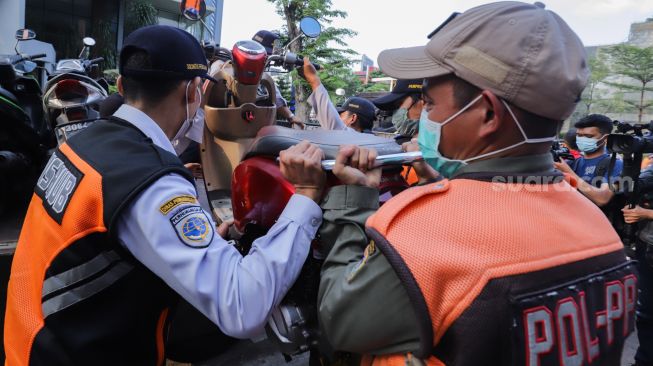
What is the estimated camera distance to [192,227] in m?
1.15

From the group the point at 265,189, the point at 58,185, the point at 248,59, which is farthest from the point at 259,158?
the point at 248,59

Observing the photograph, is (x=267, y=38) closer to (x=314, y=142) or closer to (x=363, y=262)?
(x=314, y=142)

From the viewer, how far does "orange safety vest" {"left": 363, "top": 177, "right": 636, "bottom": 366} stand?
2.83 feet

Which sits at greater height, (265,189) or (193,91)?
(193,91)

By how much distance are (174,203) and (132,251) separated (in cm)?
18

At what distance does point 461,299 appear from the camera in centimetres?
86

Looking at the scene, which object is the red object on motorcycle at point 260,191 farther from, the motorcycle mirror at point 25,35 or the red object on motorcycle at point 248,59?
the motorcycle mirror at point 25,35

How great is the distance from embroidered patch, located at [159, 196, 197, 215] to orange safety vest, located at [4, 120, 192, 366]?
0.23 ft

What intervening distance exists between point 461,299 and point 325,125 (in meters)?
2.23

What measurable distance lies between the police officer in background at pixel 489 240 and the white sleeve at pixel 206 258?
16 centimetres

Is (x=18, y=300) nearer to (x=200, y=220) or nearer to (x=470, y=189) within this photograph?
(x=200, y=220)

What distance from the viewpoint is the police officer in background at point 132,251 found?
1.12 m

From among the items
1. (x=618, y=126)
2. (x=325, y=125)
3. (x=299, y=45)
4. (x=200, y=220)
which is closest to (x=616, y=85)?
(x=299, y=45)

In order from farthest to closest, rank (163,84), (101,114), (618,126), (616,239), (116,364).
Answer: (618,126) → (101,114) → (163,84) → (116,364) → (616,239)
